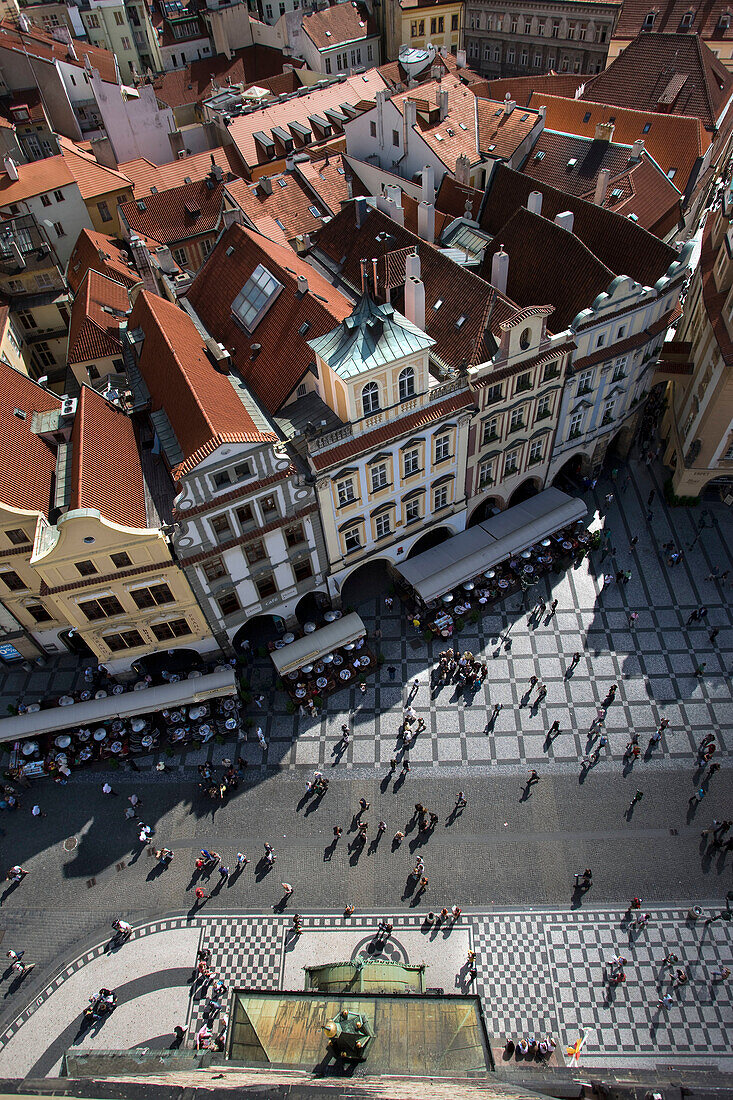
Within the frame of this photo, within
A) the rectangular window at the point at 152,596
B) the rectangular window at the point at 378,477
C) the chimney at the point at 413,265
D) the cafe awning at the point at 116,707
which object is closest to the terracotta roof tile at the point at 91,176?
the chimney at the point at 413,265

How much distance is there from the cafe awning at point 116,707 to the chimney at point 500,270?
35.3 m

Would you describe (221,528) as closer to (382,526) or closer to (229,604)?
(229,604)

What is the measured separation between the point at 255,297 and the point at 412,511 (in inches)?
777

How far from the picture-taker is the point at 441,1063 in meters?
22.9

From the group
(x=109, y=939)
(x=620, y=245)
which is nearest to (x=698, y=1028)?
(x=109, y=939)

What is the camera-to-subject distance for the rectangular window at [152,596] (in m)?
42.2

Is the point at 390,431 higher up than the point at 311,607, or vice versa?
Answer: the point at 390,431

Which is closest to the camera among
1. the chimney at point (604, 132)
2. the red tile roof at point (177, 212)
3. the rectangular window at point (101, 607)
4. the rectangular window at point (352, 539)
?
the rectangular window at point (101, 607)

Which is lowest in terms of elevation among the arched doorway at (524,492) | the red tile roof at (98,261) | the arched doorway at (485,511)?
the arched doorway at (485,511)

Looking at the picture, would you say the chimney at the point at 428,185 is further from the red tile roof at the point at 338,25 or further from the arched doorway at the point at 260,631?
the red tile roof at the point at 338,25

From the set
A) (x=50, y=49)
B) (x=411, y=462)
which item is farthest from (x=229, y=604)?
(x=50, y=49)

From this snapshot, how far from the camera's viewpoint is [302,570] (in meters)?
47.7

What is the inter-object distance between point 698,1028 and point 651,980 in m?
2.72

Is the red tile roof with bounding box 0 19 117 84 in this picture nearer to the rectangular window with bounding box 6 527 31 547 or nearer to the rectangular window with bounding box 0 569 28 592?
the rectangular window with bounding box 6 527 31 547
